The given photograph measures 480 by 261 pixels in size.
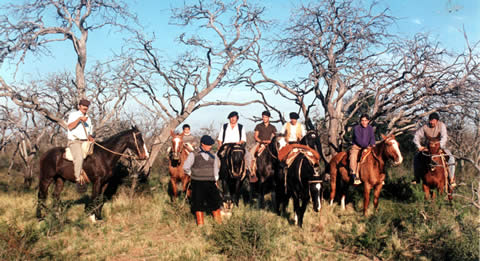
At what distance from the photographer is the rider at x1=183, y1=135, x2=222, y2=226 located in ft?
23.1

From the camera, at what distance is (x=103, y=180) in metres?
8.13

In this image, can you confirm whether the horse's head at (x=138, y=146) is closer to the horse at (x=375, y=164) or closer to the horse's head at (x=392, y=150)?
the horse at (x=375, y=164)

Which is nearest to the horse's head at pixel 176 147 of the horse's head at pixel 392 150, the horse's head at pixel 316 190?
the horse's head at pixel 316 190

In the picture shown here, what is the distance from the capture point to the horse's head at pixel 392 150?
7095mm

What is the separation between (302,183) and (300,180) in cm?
9

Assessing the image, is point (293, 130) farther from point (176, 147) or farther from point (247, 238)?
point (247, 238)

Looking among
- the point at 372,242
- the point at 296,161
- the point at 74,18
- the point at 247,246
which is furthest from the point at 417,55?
the point at 74,18

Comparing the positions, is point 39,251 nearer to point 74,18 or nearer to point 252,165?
point 252,165

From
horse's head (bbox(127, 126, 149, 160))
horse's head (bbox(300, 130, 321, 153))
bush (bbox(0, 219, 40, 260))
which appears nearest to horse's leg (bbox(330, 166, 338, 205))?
horse's head (bbox(300, 130, 321, 153))

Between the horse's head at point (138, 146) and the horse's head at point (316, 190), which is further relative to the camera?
A: the horse's head at point (138, 146)

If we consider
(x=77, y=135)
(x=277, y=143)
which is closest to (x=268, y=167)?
(x=277, y=143)

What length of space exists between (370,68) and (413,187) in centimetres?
340

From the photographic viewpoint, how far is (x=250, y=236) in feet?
18.8

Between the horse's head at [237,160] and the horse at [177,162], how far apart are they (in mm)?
1530
